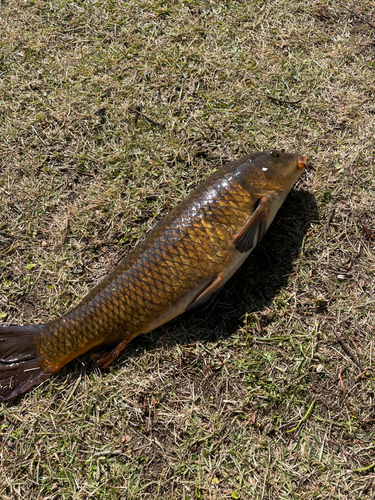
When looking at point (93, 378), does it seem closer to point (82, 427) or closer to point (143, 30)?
point (82, 427)

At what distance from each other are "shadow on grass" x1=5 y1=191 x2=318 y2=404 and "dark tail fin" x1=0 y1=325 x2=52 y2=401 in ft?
0.36

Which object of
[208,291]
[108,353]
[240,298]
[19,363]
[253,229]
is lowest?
[19,363]

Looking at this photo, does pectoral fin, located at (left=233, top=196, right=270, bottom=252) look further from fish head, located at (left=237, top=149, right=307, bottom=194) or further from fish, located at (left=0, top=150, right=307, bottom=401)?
fish head, located at (left=237, top=149, right=307, bottom=194)

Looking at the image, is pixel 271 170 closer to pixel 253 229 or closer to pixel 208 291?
pixel 253 229

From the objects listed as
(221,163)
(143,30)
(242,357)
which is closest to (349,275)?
(242,357)

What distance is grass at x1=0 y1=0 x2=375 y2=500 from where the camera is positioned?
2645mm

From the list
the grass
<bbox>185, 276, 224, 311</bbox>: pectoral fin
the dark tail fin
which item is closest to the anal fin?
the grass

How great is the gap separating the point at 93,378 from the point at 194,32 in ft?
10.2

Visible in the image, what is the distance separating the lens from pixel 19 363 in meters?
2.81

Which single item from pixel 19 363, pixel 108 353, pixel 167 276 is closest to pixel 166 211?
pixel 167 276

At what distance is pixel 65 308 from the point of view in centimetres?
311

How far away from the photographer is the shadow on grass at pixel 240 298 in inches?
114

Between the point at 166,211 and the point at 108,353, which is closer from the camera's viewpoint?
the point at 108,353

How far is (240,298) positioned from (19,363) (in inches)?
61.6
